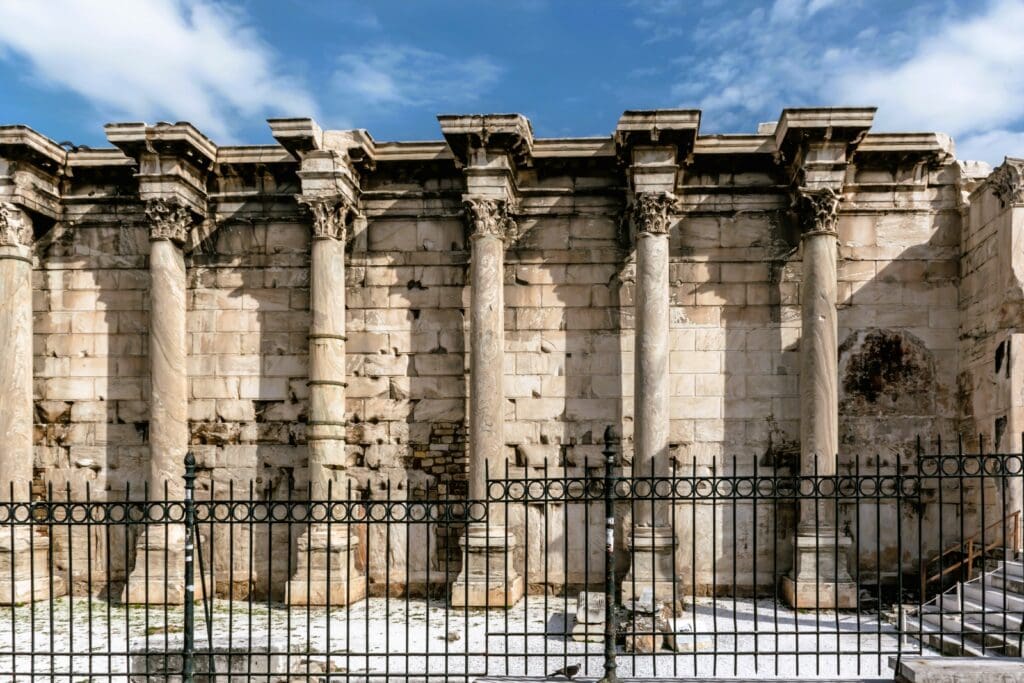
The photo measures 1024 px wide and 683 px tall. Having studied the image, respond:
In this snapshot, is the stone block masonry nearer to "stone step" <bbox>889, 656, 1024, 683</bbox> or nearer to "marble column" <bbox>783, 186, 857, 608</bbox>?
"marble column" <bbox>783, 186, 857, 608</bbox>

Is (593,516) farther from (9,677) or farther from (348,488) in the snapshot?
(9,677)

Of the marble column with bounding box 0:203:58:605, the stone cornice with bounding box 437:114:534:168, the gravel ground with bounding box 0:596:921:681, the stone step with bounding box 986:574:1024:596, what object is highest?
the stone cornice with bounding box 437:114:534:168

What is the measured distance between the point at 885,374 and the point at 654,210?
403 cm

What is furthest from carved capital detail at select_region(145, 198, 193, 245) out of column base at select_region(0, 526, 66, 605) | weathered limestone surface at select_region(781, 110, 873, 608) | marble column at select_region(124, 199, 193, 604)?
weathered limestone surface at select_region(781, 110, 873, 608)

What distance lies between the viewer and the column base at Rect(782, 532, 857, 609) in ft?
36.7

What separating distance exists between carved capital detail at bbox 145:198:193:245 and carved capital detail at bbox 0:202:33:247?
6.08 ft

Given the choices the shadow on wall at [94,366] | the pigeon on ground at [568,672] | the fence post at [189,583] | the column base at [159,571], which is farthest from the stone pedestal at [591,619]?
the shadow on wall at [94,366]

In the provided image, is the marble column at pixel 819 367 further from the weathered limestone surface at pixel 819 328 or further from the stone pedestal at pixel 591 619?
the stone pedestal at pixel 591 619

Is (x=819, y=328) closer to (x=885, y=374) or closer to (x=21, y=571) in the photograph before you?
(x=885, y=374)

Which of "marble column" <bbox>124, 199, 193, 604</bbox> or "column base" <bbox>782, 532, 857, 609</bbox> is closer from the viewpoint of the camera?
"column base" <bbox>782, 532, 857, 609</bbox>

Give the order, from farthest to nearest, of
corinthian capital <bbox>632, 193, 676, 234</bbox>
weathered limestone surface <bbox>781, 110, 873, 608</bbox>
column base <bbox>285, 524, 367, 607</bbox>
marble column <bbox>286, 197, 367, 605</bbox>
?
marble column <bbox>286, 197, 367, 605</bbox>, corinthian capital <bbox>632, 193, 676, 234</bbox>, column base <bbox>285, 524, 367, 607</bbox>, weathered limestone surface <bbox>781, 110, 873, 608</bbox>

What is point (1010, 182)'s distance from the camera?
1079 cm

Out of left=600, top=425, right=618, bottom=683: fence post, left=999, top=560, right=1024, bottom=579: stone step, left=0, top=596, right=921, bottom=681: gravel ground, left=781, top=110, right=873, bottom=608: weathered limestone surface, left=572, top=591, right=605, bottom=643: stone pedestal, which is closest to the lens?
left=600, top=425, right=618, bottom=683: fence post

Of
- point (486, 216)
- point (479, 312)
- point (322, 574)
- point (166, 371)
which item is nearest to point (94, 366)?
point (166, 371)
